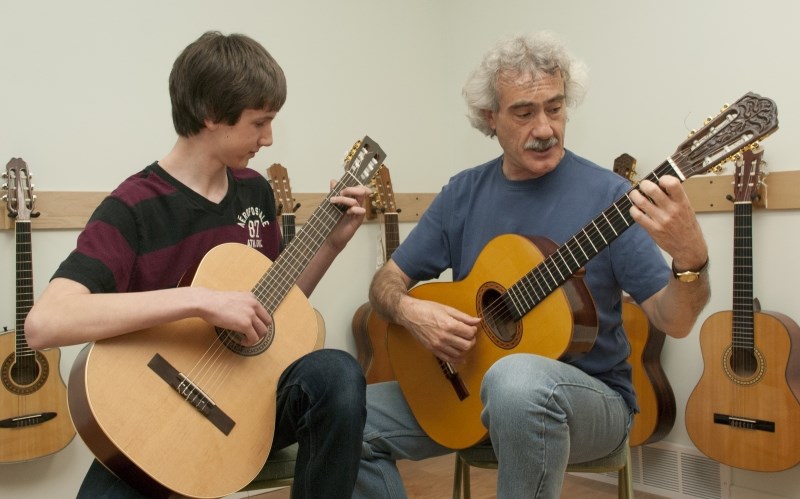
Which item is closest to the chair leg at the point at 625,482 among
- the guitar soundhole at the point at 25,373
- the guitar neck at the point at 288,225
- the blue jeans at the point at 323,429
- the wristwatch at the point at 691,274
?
the wristwatch at the point at 691,274

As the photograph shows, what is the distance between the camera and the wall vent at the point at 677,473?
9.24 feet

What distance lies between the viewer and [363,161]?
6.01 feet

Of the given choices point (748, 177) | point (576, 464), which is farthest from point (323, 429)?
point (748, 177)

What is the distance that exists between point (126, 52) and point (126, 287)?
161 cm

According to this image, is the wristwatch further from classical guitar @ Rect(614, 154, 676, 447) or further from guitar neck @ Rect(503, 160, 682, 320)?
classical guitar @ Rect(614, 154, 676, 447)

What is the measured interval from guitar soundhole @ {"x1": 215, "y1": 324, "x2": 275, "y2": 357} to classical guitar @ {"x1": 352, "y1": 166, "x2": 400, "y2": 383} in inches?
58.4

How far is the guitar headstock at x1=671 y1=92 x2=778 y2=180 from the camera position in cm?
139

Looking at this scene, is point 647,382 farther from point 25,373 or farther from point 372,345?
point 25,373

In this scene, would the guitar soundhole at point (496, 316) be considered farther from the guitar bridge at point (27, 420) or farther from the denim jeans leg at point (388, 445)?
the guitar bridge at point (27, 420)

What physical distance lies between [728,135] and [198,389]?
1189 millimetres

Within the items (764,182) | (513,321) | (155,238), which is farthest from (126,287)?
(764,182)

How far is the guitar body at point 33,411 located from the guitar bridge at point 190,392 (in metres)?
1.27

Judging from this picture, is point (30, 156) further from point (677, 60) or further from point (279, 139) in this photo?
point (677, 60)

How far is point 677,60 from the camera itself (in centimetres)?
295
